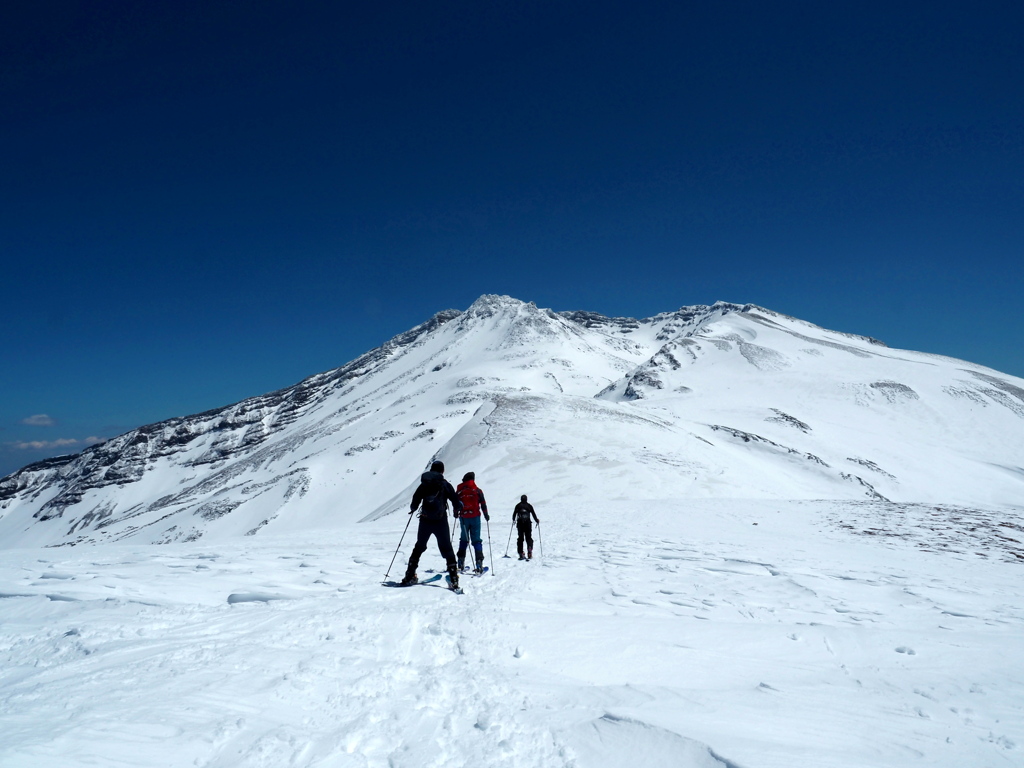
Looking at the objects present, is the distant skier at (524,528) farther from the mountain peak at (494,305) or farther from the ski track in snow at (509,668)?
the mountain peak at (494,305)

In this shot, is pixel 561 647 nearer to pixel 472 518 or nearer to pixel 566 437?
pixel 472 518

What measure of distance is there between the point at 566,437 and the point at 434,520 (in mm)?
29082

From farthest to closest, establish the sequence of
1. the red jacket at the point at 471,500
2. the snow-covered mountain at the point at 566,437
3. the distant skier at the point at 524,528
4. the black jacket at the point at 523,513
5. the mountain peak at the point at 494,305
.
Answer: the mountain peak at the point at 494,305, the snow-covered mountain at the point at 566,437, the black jacket at the point at 523,513, the distant skier at the point at 524,528, the red jacket at the point at 471,500

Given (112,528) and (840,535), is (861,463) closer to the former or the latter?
(840,535)

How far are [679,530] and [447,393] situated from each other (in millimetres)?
66708

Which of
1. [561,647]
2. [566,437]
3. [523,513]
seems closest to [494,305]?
[566,437]

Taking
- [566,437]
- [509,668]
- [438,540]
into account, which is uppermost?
[566,437]

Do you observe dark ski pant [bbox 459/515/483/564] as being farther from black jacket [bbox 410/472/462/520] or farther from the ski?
black jacket [bbox 410/472/462/520]

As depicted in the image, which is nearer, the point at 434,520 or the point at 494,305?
the point at 434,520

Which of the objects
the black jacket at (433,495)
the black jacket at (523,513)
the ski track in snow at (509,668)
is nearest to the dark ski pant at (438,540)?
the black jacket at (433,495)

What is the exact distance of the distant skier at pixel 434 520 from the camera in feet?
29.9

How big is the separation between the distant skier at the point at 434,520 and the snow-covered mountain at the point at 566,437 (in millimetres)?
19475

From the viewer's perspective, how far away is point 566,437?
1487 inches

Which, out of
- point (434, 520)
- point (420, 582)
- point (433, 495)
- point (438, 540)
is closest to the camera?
point (438, 540)
